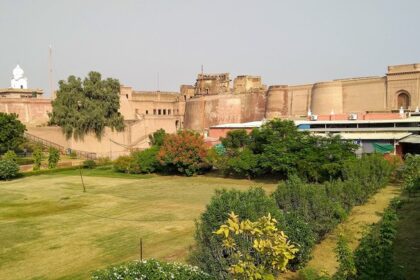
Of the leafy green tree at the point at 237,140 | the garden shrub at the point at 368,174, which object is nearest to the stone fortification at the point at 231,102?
the leafy green tree at the point at 237,140

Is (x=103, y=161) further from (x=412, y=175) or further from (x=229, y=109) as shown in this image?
(x=412, y=175)

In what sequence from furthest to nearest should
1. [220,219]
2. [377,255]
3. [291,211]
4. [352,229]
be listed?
[352,229]
[291,211]
[220,219]
[377,255]

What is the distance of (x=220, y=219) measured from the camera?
29.2ft

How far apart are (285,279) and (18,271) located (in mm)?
6490

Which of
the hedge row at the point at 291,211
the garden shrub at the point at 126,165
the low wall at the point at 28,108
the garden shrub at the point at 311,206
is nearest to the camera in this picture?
the hedge row at the point at 291,211

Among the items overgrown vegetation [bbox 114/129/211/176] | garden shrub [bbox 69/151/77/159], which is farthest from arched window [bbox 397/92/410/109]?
garden shrub [bbox 69/151/77/159]

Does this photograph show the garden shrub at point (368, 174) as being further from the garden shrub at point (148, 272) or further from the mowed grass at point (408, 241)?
the garden shrub at point (148, 272)

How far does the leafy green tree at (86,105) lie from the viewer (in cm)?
3609

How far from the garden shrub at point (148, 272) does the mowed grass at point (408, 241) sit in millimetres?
4657

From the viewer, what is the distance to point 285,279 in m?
9.08

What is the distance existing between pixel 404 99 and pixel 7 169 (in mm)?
32446

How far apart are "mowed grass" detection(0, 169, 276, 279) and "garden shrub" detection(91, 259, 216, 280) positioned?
3.33 meters

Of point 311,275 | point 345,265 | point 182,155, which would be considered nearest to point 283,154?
A: point 182,155

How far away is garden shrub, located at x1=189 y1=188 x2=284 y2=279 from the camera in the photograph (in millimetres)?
8273
